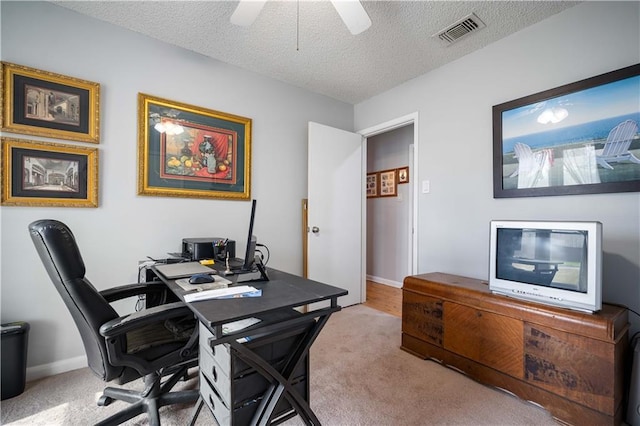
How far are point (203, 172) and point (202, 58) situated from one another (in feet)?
3.50

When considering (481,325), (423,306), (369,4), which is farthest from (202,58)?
(481,325)

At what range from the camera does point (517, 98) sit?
7.27 feet

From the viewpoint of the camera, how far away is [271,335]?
1164 mm

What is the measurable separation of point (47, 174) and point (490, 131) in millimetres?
3457

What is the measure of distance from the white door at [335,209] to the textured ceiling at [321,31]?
2.55ft

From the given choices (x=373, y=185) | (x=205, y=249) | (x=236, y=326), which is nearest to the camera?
(x=236, y=326)

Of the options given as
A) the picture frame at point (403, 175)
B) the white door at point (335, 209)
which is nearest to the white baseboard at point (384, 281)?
the white door at point (335, 209)

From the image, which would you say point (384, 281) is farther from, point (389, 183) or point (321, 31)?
point (321, 31)

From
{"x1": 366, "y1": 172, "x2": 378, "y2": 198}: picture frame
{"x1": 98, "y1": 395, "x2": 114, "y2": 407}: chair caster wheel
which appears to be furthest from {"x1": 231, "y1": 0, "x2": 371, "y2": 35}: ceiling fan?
{"x1": 366, "y1": 172, "x2": 378, "y2": 198}: picture frame

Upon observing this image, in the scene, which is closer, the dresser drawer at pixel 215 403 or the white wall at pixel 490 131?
the dresser drawer at pixel 215 403

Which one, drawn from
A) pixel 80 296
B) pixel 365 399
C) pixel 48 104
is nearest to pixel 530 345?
pixel 365 399

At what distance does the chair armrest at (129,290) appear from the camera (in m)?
1.53

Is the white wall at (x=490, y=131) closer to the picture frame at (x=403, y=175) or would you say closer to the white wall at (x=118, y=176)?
the picture frame at (x=403, y=175)

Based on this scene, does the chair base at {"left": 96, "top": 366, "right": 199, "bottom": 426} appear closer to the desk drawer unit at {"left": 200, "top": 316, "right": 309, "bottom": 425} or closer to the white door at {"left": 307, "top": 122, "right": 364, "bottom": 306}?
the desk drawer unit at {"left": 200, "top": 316, "right": 309, "bottom": 425}
